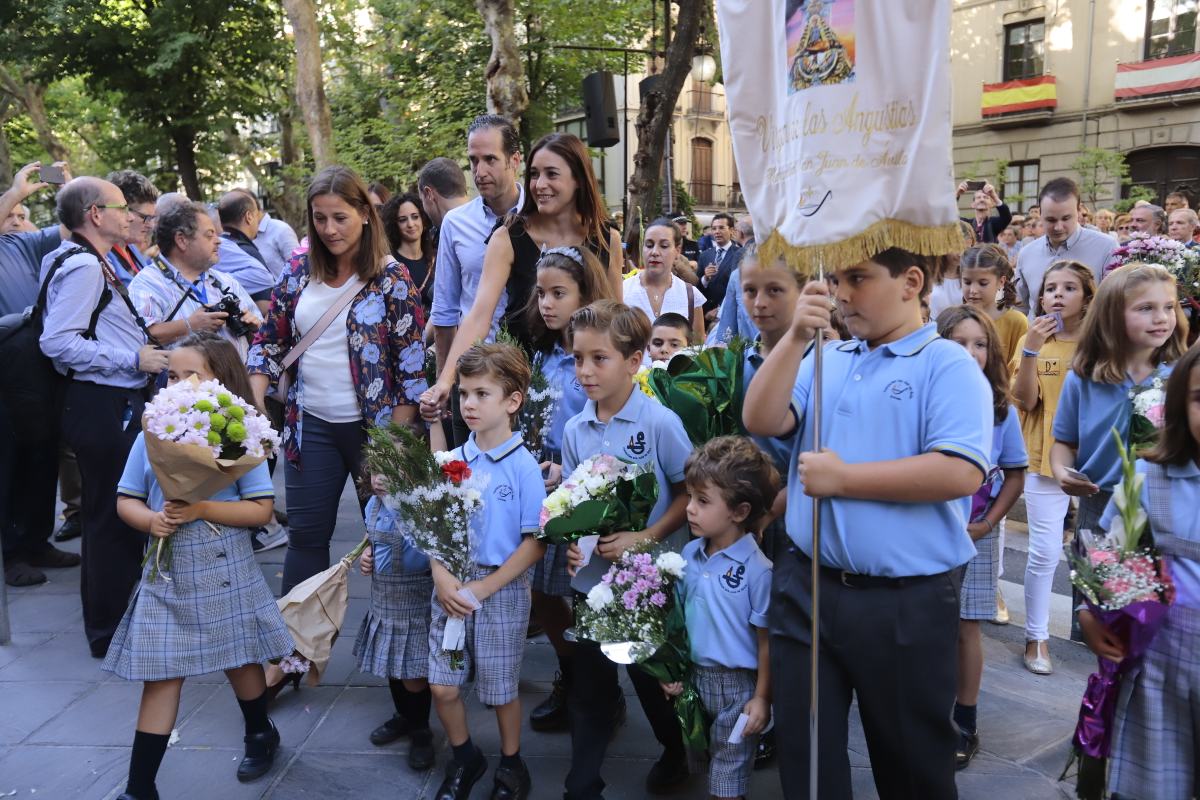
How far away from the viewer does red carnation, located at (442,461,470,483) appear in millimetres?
3115

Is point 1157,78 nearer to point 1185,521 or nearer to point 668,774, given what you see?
point 1185,521

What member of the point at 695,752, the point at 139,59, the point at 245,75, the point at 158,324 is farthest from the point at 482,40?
the point at 695,752

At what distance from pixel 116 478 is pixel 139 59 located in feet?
52.0

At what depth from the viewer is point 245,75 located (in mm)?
18672

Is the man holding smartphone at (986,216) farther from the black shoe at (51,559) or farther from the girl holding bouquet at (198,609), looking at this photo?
the black shoe at (51,559)

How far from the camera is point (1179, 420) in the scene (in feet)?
8.60

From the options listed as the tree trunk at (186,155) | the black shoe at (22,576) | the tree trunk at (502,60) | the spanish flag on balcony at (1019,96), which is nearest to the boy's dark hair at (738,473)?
the black shoe at (22,576)

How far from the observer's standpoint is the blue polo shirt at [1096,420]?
142 inches

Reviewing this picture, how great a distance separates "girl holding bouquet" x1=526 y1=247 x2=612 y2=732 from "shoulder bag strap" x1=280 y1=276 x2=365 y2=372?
2.97 feet

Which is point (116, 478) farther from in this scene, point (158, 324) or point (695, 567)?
point (695, 567)

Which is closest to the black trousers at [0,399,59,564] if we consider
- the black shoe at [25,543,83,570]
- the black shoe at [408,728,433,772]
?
the black shoe at [25,543,83,570]

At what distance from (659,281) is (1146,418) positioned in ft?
14.0

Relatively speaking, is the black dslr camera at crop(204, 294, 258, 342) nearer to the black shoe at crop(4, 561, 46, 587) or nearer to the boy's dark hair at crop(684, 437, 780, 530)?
the black shoe at crop(4, 561, 46, 587)

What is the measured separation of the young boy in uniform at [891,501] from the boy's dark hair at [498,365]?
3.75ft
